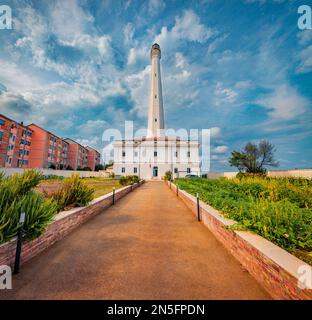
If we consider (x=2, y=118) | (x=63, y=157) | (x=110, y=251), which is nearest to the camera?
(x=110, y=251)

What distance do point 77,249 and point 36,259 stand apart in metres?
0.75

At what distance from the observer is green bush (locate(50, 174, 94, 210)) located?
17.6ft

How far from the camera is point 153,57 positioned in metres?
40.2

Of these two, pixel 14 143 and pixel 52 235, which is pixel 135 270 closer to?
pixel 52 235

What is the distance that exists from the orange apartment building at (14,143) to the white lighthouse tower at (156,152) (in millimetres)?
23867

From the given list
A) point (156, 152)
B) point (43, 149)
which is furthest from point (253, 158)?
point (43, 149)

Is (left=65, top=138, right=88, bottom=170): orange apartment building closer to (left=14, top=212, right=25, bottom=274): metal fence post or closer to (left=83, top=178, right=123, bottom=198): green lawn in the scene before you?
(left=83, top=178, right=123, bottom=198): green lawn

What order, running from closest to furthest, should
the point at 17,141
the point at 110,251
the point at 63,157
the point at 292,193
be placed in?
the point at 110,251
the point at 292,193
the point at 17,141
the point at 63,157

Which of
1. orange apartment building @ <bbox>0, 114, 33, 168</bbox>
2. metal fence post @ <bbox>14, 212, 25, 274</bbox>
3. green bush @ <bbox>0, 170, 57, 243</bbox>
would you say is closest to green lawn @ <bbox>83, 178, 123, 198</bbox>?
green bush @ <bbox>0, 170, 57, 243</bbox>

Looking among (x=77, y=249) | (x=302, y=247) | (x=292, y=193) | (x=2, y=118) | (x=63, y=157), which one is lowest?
(x=77, y=249)

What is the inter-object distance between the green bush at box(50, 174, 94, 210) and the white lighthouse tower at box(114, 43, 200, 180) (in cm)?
3281
